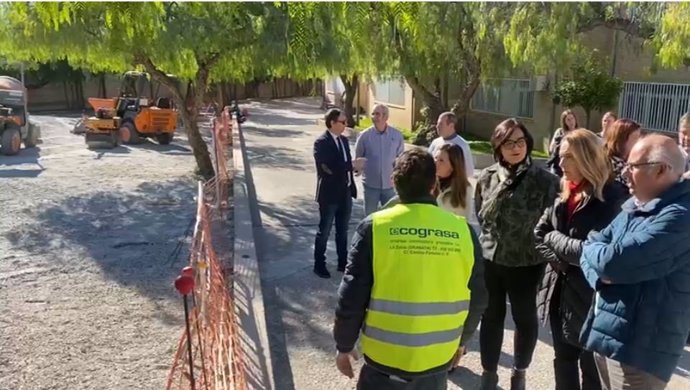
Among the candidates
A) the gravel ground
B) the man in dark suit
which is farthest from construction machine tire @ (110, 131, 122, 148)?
the man in dark suit

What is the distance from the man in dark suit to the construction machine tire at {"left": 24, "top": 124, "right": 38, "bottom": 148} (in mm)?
12635

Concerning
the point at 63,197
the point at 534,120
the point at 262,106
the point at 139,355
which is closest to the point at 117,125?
the point at 63,197

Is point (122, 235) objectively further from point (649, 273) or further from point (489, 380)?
point (649, 273)

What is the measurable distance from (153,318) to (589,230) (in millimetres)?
3534

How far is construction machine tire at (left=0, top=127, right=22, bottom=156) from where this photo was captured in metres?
13.3

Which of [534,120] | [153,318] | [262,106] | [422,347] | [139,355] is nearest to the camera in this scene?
[422,347]

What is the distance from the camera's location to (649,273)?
6.71ft

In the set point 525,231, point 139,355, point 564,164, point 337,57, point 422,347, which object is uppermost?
point 337,57

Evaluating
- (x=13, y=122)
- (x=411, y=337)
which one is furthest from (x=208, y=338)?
(x=13, y=122)

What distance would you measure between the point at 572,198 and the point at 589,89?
11361 millimetres

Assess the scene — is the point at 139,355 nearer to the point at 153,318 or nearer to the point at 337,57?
the point at 153,318

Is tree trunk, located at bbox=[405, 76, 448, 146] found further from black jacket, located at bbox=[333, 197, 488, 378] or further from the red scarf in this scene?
black jacket, located at bbox=[333, 197, 488, 378]

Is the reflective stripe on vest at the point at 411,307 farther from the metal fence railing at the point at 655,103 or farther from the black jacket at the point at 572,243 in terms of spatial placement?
the metal fence railing at the point at 655,103

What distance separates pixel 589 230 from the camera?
264 centimetres
